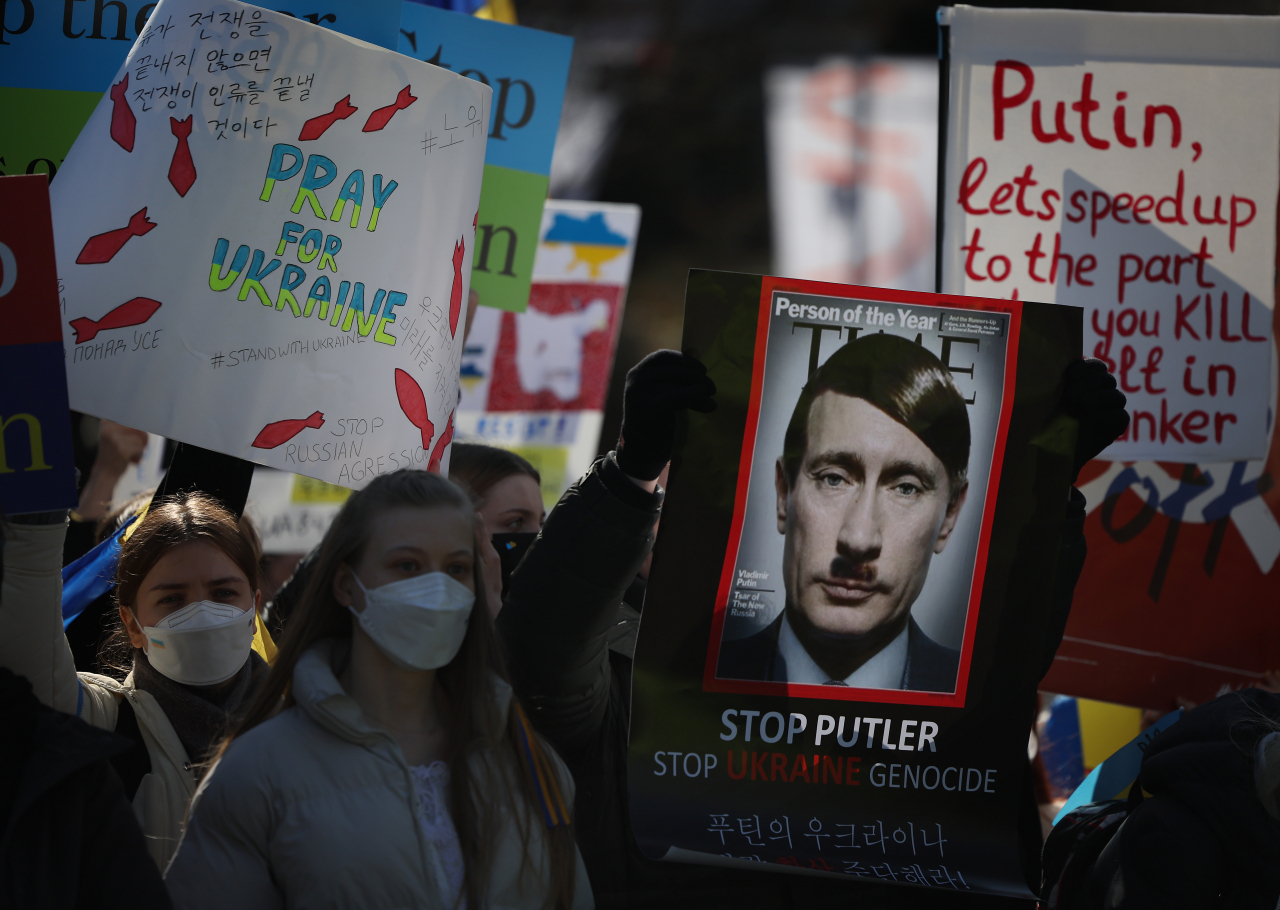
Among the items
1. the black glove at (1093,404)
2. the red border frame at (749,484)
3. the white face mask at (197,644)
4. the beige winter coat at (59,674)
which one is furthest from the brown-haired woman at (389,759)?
the black glove at (1093,404)

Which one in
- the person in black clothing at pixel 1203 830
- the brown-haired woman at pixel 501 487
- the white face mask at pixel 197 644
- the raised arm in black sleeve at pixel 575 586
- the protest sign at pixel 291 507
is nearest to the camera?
the person in black clothing at pixel 1203 830

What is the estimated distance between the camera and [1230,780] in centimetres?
193

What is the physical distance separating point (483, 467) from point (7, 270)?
1272 millimetres

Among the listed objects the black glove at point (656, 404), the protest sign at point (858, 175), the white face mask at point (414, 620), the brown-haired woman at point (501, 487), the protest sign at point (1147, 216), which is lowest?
the white face mask at point (414, 620)

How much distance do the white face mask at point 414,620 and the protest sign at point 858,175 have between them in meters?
5.27

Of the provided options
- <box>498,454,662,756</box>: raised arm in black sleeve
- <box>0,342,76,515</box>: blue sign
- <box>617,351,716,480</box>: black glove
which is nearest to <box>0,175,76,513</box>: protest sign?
<box>0,342,76,515</box>: blue sign

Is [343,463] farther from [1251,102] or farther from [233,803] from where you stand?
[1251,102]

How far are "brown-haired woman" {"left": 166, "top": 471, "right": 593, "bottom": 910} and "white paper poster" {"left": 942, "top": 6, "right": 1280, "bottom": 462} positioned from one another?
69.8 inches

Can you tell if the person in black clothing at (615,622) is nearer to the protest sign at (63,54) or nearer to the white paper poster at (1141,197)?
the white paper poster at (1141,197)

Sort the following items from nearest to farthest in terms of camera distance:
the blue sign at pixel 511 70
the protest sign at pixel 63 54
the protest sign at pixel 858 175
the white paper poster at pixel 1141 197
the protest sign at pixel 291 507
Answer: the protest sign at pixel 63 54
the white paper poster at pixel 1141 197
the blue sign at pixel 511 70
the protest sign at pixel 291 507
the protest sign at pixel 858 175

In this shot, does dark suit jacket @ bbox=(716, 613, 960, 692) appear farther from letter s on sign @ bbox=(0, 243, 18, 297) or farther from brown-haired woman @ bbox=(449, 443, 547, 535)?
letter s on sign @ bbox=(0, 243, 18, 297)

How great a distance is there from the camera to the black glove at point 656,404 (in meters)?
1.97

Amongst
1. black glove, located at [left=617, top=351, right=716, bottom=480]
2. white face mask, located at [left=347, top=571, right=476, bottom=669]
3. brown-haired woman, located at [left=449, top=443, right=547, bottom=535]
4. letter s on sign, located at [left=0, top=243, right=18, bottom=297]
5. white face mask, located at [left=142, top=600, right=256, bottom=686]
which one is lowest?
white face mask, located at [left=142, top=600, right=256, bottom=686]

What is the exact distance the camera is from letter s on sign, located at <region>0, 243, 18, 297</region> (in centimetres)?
182
